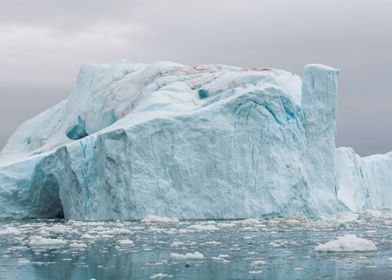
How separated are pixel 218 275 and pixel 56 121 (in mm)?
21573

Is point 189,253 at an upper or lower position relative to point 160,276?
upper

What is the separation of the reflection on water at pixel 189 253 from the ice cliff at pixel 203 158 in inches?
94.5

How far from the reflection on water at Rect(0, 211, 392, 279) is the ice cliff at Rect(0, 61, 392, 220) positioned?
240 cm

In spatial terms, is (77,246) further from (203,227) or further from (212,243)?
(203,227)

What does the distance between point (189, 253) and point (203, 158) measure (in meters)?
8.51

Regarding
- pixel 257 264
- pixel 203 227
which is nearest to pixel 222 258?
pixel 257 264

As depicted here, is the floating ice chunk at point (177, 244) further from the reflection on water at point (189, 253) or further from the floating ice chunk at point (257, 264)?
the floating ice chunk at point (257, 264)

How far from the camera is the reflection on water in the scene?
800 centimetres

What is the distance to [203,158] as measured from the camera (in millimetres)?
17953

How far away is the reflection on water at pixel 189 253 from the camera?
800 centimetres

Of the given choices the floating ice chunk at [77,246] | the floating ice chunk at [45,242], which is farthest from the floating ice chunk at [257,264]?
the floating ice chunk at [45,242]

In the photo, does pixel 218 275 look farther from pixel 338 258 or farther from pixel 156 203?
pixel 156 203

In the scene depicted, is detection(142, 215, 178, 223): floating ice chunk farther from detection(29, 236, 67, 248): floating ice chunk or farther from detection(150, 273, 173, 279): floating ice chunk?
detection(150, 273, 173, 279): floating ice chunk

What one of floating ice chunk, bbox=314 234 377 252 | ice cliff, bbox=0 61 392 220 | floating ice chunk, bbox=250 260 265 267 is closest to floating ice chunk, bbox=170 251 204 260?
floating ice chunk, bbox=250 260 265 267
